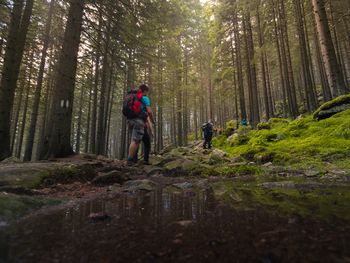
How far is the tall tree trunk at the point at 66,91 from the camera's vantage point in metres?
6.91

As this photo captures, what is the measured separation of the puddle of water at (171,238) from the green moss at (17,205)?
0.52 ft

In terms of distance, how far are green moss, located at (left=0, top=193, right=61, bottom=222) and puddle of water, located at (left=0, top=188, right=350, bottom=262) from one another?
0.52 ft

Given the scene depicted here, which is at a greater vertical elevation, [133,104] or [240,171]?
[133,104]

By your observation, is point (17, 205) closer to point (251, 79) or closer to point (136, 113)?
point (136, 113)

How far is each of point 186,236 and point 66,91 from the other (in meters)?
7.09

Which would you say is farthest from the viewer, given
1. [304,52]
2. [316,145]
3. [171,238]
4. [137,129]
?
[304,52]

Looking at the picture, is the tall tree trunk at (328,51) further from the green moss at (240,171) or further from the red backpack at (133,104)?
the red backpack at (133,104)

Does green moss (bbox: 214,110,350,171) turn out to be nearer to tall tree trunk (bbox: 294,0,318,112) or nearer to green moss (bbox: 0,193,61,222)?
green moss (bbox: 0,193,61,222)

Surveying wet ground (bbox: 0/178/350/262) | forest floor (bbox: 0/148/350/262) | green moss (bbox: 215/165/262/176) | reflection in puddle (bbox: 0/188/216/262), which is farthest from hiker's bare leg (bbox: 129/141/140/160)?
wet ground (bbox: 0/178/350/262)

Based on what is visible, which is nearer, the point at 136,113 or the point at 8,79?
the point at 136,113

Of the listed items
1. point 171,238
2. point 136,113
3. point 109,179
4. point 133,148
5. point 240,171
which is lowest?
point 171,238

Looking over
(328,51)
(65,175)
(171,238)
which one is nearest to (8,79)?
(65,175)

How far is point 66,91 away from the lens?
7.25m

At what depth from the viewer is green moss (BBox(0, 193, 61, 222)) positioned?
76.8 inches
